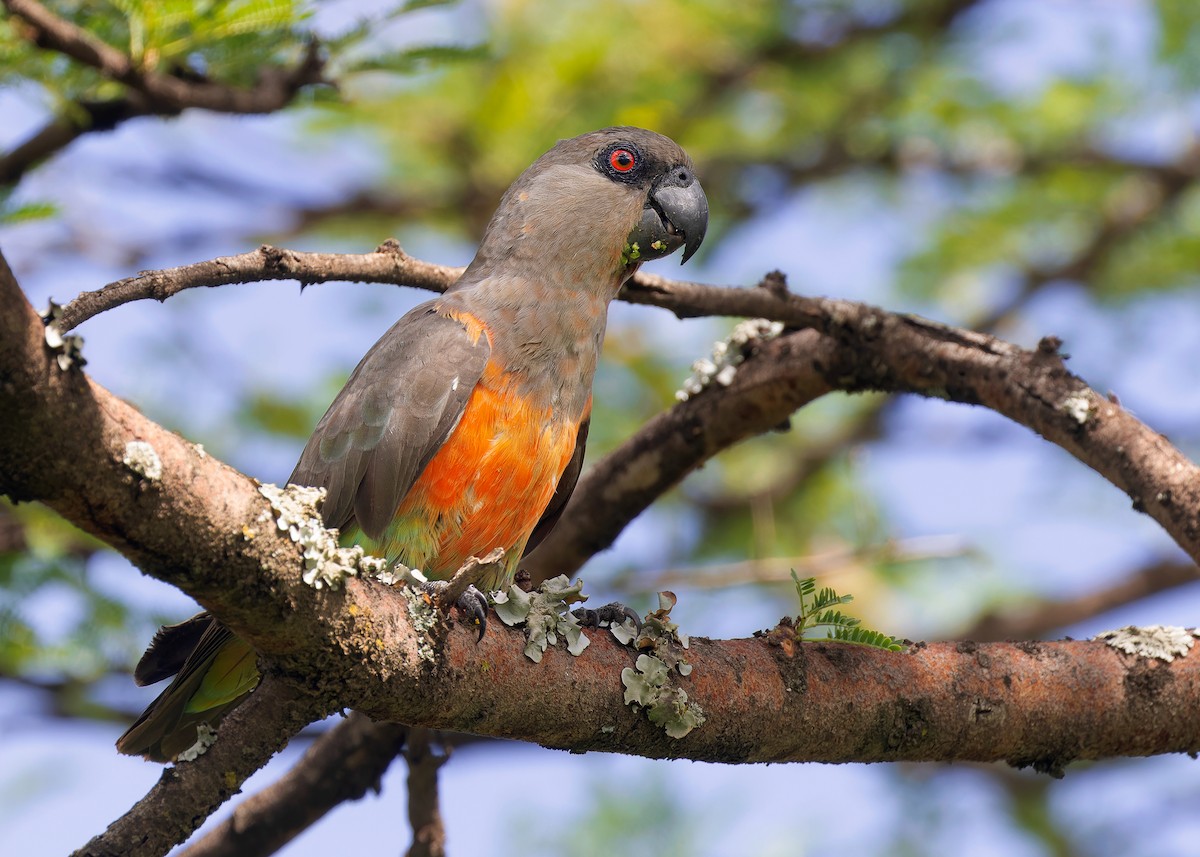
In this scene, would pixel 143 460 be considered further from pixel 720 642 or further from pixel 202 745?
pixel 720 642

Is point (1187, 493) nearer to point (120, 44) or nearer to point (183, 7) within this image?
point (183, 7)

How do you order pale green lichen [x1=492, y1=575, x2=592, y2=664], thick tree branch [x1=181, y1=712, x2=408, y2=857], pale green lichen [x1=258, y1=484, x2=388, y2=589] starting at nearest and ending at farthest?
pale green lichen [x1=258, y1=484, x2=388, y2=589] < pale green lichen [x1=492, y1=575, x2=592, y2=664] < thick tree branch [x1=181, y1=712, x2=408, y2=857]

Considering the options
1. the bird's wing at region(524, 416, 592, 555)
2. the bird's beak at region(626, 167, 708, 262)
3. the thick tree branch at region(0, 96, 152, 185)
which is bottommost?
the bird's wing at region(524, 416, 592, 555)

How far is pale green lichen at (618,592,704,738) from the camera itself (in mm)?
3377

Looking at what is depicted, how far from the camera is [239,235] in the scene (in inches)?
336

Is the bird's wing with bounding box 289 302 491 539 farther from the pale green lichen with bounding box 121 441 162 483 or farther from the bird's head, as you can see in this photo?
the pale green lichen with bounding box 121 441 162 483

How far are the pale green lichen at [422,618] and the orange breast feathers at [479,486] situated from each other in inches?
43.1

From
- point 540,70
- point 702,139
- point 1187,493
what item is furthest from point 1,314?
point 702,139

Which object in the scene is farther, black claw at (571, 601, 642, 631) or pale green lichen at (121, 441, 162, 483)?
black claw at (571, 601, 642, 631)

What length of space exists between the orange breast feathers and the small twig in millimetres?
888

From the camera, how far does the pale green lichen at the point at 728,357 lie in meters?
5.10

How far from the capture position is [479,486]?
418 cm

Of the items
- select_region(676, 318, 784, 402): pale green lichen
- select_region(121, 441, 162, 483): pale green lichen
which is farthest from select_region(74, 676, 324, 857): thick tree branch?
select_region(676, 318, 784, 402): pale green lichen

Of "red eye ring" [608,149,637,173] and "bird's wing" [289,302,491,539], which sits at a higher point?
"red eye ring" [608,149,637,173]
